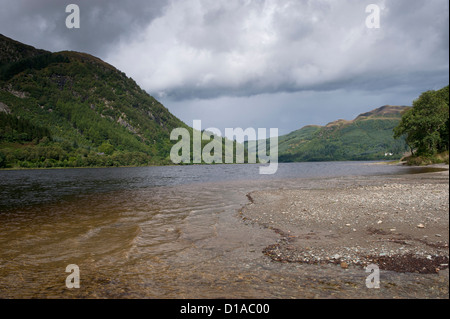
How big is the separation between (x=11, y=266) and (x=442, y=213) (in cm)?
2212

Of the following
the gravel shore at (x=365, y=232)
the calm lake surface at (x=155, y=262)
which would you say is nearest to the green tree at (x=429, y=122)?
the gravel shore at (x=365, y=232)

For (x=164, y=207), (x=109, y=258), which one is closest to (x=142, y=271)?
(x=109, y=258)

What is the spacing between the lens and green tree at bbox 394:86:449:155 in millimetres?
71375

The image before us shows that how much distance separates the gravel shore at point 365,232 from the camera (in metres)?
9.65

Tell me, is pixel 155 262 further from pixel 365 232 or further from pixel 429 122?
pixel 429 122

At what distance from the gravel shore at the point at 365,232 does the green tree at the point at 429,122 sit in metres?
65.6

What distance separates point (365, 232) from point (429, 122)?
7773cm

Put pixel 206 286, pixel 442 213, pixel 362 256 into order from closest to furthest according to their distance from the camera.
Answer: pixel 206 286, pixel 362 256, pixel 442 213

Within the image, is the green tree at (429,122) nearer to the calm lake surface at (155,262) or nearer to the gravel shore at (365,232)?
the gravel shore at (365,232)

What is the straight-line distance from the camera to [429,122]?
236 feet

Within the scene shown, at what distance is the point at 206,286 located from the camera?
8805 mm

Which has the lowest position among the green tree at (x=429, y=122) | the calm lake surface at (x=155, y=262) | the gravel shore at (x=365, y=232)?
the calm lake surface at (x=155, y=262)
